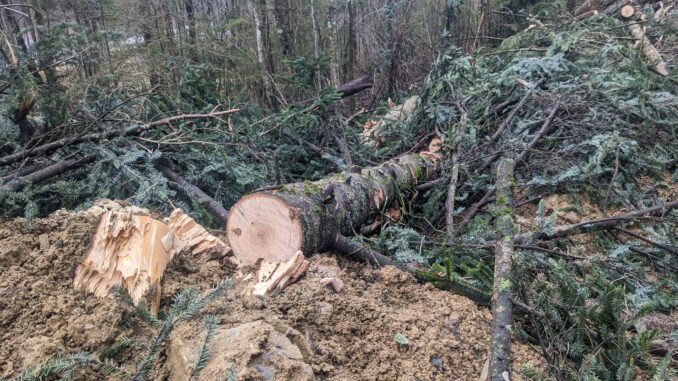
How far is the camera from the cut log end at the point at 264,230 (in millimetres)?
2525

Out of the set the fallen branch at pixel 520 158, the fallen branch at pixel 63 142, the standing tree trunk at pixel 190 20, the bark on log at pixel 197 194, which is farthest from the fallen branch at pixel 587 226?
the standing tree trunk at pixel 190 20

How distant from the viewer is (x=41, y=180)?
3.05m

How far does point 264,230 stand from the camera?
2582 millimetres

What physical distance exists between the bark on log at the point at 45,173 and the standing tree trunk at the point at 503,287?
2.87 metres

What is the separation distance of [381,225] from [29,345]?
2412 mm

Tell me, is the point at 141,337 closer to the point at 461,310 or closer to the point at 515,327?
the point at 461,310

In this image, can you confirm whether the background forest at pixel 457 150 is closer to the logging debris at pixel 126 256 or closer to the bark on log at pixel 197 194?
the bark on log at pixel 197 194

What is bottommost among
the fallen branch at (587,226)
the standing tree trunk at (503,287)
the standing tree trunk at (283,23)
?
the fallen branch at (587,226)

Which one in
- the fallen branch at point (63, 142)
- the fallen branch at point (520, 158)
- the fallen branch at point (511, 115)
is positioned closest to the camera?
the fallen branch at point (63, 142)

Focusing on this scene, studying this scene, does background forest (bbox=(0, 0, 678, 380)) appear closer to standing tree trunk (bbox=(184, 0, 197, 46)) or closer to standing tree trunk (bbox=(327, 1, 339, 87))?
standing tree trunk (bbox=(184, 0, 197, 46))

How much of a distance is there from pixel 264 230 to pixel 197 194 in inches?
40.1

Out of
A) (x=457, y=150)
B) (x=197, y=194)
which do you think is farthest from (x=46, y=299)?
(x=457, y=150)

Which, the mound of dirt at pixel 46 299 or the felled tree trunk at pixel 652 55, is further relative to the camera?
the felled tree trunk at pixel 652 55

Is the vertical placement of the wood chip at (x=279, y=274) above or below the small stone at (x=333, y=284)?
above
